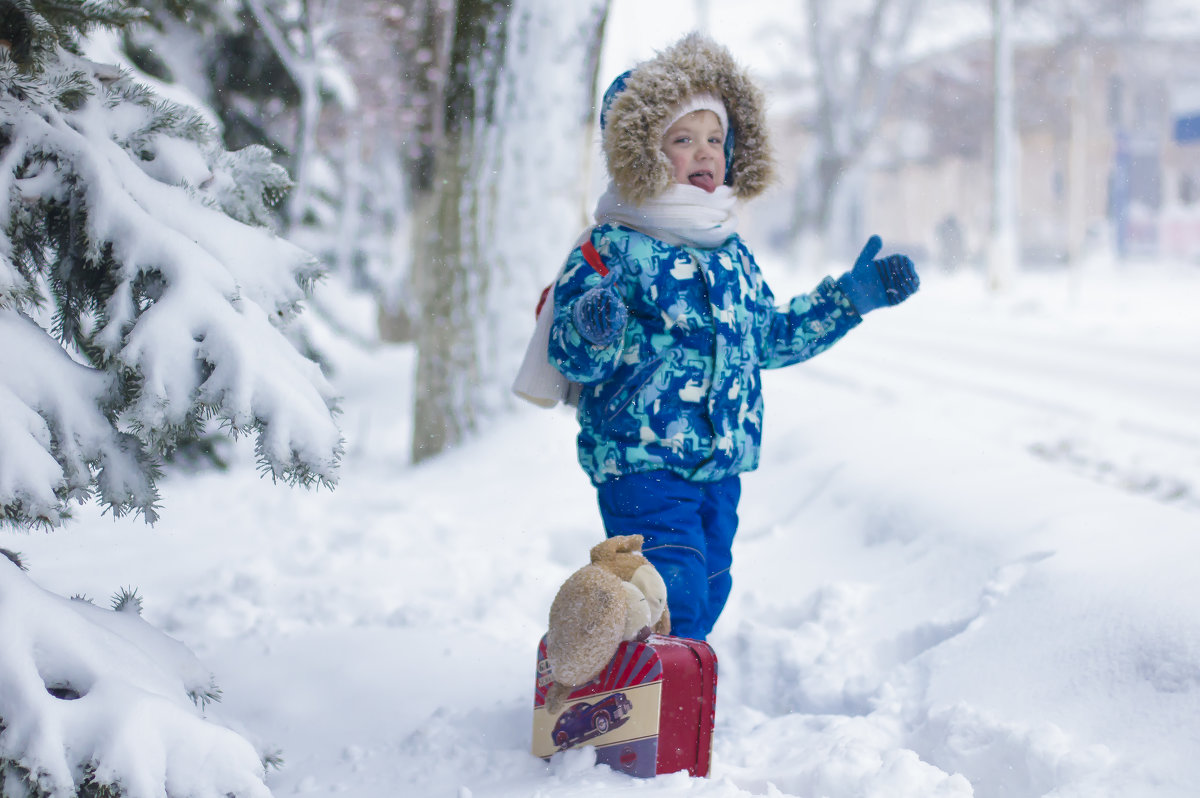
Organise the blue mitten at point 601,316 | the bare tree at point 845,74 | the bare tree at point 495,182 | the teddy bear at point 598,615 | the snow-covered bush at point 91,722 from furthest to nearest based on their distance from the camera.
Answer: the bare tree at point 845,74, the bare tree at point 495,182, the blue mitten at point 601,316, the teddy bear at point 598,615, the snow-covered bush at point 91,722

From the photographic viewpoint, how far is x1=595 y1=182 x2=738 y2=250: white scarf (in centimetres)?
252

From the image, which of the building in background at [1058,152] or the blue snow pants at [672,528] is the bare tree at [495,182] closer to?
the blue snow pants at [672,528]

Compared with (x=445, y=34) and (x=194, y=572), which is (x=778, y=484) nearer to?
(x=194, y=572)

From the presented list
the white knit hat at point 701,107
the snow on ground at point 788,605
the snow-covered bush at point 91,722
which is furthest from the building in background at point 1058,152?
the snow-covered bush at point 91,722

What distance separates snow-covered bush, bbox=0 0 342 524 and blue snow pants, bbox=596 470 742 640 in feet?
2.67

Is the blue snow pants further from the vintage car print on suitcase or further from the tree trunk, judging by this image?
the tree trunk

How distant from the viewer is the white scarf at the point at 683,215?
2.52 meters

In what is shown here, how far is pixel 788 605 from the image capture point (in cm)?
332

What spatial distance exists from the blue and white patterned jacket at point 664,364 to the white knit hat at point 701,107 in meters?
0.32

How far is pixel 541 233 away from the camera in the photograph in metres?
5.86

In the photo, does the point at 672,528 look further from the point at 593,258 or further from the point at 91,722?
the point at 91,722

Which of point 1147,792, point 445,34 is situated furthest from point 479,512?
point 445,34

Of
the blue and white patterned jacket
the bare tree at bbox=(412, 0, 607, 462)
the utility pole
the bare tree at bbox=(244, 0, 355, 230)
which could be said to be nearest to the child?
the blue and white patterned jacket

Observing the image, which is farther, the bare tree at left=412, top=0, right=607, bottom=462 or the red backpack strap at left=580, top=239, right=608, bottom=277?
the bare tree at left=412, top=0, right=607, bottom=462
